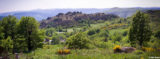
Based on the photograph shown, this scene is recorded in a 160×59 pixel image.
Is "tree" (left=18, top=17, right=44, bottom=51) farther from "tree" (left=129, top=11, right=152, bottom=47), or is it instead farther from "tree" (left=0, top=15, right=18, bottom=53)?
"tree" (left=129, top=11, right=152, bottom=47)

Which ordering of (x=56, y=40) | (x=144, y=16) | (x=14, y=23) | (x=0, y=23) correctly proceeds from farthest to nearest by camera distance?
(x=56, y=40)
(x=14, y=23)
(x=0, y=23)
(x=144, y=16)

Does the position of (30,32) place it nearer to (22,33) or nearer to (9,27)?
(22,33)

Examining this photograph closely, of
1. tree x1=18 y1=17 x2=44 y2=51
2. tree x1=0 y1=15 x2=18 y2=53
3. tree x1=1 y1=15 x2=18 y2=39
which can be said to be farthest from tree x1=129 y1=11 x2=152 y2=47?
tree x1=1 y1=15 x2=18 y2=39

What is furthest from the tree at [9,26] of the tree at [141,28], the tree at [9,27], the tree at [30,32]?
the tree at [141,28]

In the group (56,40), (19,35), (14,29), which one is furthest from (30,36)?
(56,40)

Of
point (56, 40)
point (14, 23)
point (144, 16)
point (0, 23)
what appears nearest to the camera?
point (144, 16)

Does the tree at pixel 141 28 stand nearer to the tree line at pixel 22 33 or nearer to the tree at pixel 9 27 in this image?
the tree line at pixel 22 33

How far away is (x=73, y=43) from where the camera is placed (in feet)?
71.1

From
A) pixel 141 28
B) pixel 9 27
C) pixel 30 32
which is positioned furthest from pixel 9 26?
pixel 141 28

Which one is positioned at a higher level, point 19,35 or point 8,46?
point 19,35

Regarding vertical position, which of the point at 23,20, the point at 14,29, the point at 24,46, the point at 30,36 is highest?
the point at 23,20

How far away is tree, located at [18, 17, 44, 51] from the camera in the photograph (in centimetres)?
2413

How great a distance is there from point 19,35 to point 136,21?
24.2 meters

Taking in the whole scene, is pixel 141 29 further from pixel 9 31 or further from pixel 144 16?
pixel 9 31
